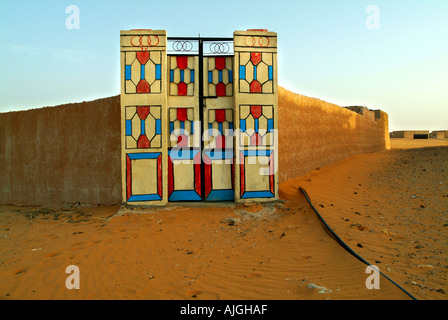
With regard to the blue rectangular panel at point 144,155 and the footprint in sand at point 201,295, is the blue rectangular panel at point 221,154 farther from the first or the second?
the footprint in sand at point 201,295

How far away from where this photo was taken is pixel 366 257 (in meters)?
3.55

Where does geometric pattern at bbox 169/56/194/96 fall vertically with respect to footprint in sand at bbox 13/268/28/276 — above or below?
above

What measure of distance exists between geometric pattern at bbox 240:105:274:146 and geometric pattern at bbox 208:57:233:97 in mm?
593

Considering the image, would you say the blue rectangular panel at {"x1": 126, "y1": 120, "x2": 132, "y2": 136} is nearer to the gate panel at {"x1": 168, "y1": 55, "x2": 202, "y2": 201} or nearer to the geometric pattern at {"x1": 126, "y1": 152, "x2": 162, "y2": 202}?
the geometric pattern at {"x1": 126, "y1": 152, "x2": 162, "y2": 202}

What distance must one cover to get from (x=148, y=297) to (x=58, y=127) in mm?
6319

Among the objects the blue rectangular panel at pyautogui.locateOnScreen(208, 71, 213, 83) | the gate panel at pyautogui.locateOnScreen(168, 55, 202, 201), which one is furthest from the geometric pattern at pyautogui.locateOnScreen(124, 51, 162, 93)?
the blue rectangular panel at pyautogui.locateOnScreen(208, 71, 213, 83)

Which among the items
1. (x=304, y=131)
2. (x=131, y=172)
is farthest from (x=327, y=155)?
(x=131, y=172)

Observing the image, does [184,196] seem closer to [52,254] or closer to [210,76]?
[210,76]

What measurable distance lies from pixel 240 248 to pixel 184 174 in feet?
8.85

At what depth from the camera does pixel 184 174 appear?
21.5 feet

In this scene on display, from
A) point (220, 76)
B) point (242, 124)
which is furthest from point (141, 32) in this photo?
point (242, 124)

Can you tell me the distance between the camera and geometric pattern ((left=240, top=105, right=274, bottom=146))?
650cm

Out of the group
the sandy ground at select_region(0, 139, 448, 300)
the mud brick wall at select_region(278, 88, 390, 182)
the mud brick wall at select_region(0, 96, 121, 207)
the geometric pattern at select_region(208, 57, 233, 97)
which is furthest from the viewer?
the mud brick wall at select_region(278, 88, 390, 182)
